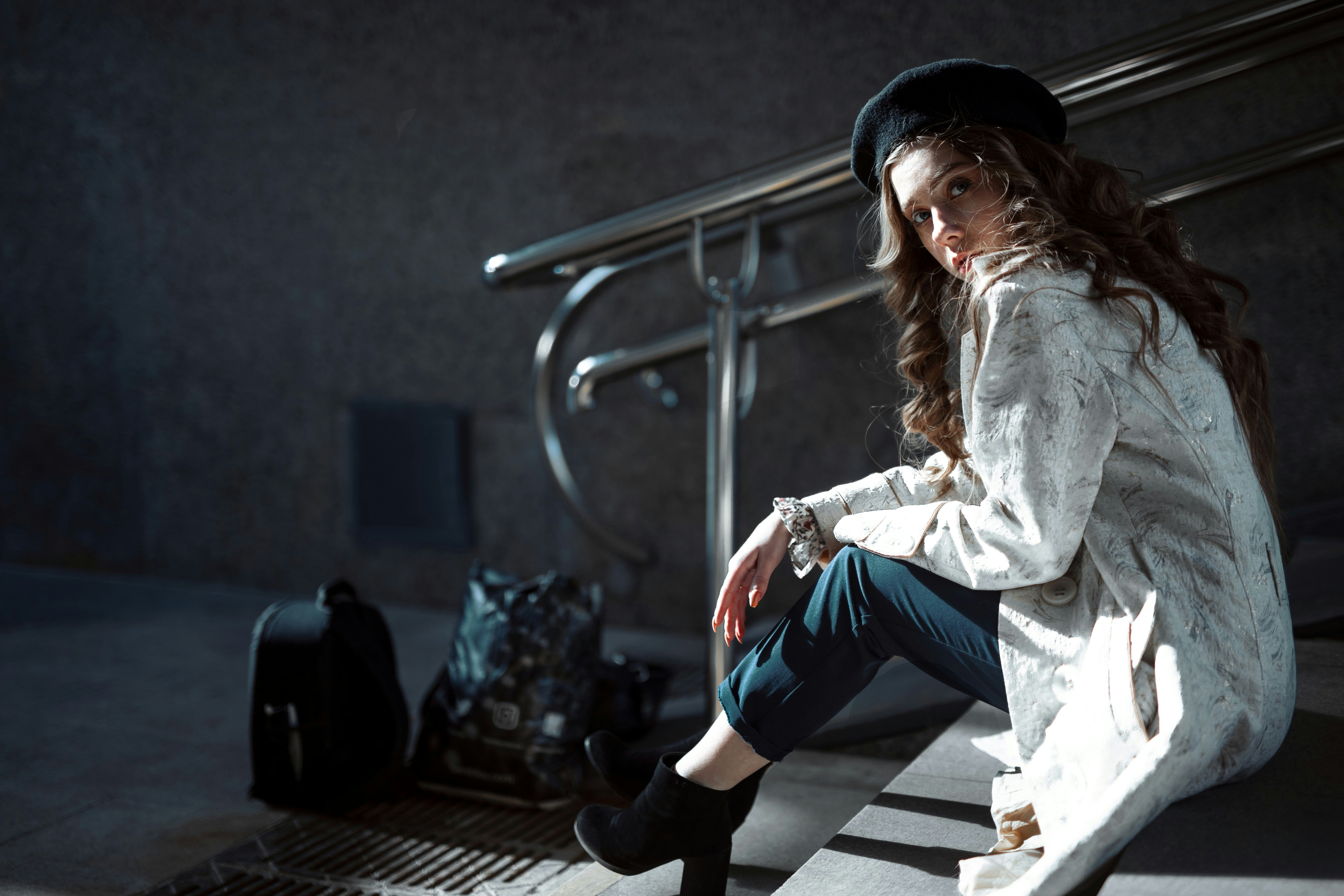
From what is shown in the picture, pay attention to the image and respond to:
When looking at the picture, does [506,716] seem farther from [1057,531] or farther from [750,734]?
[1057,531]

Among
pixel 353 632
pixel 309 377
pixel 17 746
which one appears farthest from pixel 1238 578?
pixel 309 377

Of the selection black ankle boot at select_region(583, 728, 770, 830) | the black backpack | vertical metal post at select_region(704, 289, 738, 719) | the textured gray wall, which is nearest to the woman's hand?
black ankle boot at select_region(583, 728, 770, 830)

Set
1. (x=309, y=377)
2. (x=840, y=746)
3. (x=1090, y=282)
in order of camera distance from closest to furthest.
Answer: (x=1090, y=282) → (x=840, y=746) → (x=309, y=377)

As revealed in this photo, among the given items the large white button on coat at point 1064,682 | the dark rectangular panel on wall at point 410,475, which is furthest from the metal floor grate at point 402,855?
the dark rectangular panel on wall at point 410,475

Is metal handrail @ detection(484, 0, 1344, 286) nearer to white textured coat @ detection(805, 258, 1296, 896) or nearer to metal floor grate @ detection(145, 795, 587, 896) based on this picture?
white textured coat @ detection(805, 258, 1296, 896)

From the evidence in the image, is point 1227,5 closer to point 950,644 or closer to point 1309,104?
point 1309,104

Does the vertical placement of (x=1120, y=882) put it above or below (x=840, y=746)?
above

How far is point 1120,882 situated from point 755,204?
4.04ft

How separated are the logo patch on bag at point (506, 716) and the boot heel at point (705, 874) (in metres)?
0.61

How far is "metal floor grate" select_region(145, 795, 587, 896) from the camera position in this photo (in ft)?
5.31

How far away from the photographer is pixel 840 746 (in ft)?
6.58

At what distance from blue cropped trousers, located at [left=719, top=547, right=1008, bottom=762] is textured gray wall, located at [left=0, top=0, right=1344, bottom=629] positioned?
117 cm

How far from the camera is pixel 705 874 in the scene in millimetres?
1330

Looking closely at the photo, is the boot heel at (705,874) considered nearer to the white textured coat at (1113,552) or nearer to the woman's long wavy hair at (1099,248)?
the white textured coat at (1113,552)
